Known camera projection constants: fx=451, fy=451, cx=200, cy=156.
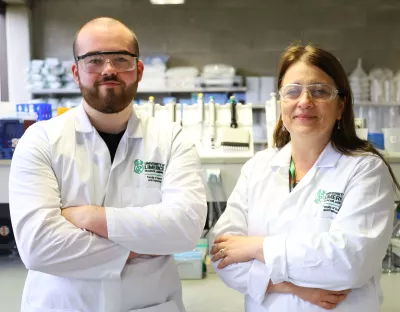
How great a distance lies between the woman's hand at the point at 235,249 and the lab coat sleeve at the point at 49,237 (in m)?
0.30

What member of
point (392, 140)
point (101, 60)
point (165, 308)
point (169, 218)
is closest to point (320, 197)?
point (169, 218)

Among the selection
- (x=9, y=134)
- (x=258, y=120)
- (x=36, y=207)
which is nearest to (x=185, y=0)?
(x=258, y=120)

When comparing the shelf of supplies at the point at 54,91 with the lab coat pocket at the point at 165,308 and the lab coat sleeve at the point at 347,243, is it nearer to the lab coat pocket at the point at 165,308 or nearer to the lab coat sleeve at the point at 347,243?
the lab coat pocket at the point at 165,308

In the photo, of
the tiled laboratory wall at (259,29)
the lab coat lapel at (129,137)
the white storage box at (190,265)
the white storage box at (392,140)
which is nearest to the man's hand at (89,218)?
the lab coat lapel at (129,137)

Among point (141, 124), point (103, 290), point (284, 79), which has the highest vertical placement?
point (284, 79)

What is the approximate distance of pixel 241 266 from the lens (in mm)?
1387

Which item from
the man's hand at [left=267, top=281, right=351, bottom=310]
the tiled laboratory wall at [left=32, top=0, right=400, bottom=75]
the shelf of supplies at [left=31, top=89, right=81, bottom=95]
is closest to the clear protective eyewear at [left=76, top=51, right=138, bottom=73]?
the man's hand at [left=267, top=281, right=351, bottom=310]

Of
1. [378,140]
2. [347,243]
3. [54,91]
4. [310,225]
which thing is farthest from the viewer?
[54,91]

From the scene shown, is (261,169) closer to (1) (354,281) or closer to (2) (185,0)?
(1) (354,281)

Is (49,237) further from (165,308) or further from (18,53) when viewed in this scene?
(18,53)

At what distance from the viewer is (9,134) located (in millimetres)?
2207

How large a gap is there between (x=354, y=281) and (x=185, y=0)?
4843 mm

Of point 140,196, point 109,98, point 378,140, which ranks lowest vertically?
point 140,196

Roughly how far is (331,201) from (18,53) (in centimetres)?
506
